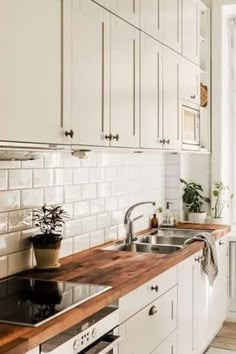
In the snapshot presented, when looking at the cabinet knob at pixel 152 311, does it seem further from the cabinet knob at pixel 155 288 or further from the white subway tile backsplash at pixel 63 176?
the white subway tile backsplash at pixel 63 176

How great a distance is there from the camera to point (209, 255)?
3.88 m

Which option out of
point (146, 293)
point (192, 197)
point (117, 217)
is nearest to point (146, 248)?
point (117, 217)

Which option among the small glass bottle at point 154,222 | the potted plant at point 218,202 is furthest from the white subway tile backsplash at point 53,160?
the potted plant at point 218,202

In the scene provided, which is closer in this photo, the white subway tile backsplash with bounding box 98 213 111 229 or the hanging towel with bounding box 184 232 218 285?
the white subway tile backsplash with bounding box 98 213 111 229

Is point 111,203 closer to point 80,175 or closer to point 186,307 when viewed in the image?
point 80,175

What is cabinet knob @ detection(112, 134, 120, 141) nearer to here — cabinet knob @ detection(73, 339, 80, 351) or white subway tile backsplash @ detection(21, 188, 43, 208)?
Answer: white subway tile backsplash @ detection(21, 188, 43, 208)

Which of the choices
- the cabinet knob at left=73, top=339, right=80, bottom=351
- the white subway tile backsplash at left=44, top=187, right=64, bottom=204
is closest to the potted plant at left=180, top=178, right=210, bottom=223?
the white subway tile backsplash at left=44, top=187, right=64, bottom=204

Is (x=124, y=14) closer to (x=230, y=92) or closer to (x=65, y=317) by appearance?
(x=65, y=317)

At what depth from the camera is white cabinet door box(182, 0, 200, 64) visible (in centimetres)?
404

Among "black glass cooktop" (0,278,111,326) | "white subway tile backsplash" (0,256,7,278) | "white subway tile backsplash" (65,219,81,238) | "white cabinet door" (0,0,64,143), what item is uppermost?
"white cabinet door" (0,0,64,143)

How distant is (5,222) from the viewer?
2.49m

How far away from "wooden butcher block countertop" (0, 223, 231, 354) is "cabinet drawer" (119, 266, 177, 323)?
48mm

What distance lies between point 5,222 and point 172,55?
1.85 metres

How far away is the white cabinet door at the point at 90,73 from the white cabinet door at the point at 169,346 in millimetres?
1185
